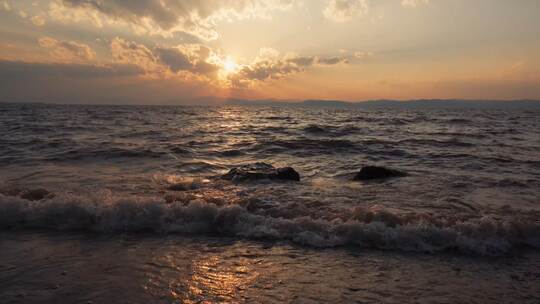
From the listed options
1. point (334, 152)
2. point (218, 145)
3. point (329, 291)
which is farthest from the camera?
point (218, 145)

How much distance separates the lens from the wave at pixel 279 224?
627cm

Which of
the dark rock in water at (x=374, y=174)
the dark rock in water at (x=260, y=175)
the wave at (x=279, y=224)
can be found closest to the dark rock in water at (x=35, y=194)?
the wave at (x=279, y=224)

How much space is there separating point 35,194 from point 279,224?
584 centimetres

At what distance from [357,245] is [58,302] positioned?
438 centimetres

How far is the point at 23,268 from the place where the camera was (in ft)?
16.5

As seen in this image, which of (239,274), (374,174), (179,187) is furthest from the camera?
(374,174)

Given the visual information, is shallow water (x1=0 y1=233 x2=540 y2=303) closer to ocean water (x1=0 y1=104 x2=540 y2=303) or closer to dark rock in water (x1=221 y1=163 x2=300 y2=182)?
ocean water (x1=0 y1=104 x2=540 y2=303)

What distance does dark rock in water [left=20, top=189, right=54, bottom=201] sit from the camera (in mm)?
8367

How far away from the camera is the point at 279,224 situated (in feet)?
22.6

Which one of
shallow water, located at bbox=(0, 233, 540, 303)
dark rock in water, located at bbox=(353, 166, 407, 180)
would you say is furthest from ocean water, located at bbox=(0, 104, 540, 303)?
dark rock in water, located at bbox=(353, 166, 407, 180)

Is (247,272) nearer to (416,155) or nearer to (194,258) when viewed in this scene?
(194,258)

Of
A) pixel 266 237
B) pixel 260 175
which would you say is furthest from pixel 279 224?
pixel 260 175

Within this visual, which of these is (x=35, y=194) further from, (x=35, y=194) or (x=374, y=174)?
(x=374, y=174)

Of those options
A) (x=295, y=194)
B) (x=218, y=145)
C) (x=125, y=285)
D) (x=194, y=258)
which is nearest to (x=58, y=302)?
(x=125, y=285)
